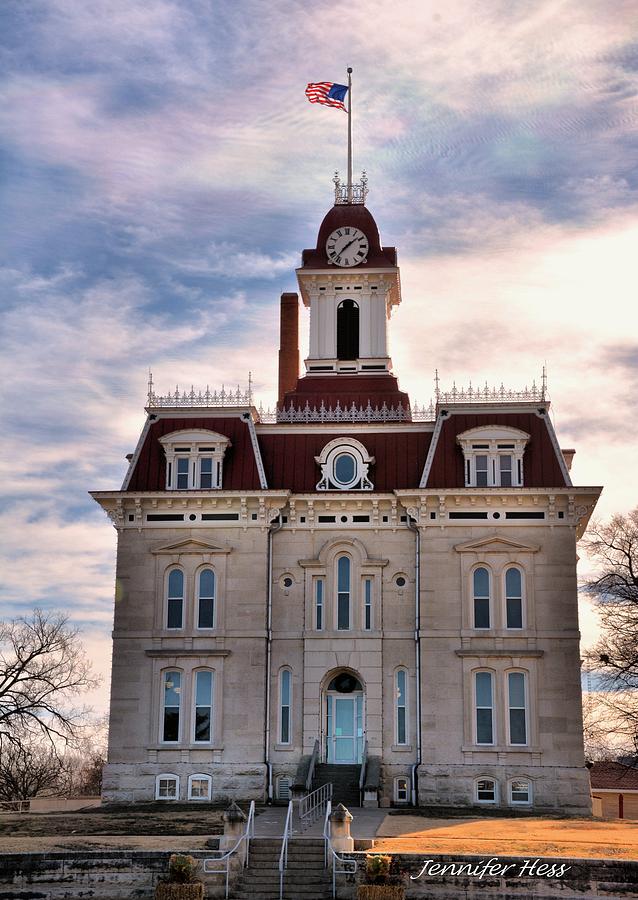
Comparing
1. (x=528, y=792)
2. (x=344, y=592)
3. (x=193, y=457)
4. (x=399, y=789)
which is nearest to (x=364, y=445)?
(x=344, y=592)

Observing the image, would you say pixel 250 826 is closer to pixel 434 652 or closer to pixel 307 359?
pixel 434 652

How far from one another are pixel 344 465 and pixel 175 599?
766 cm

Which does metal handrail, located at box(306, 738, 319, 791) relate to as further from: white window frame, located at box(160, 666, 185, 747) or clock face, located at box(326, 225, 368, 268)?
clock face, located at box(326, 225, 368, 268)

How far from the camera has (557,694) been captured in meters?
45.6

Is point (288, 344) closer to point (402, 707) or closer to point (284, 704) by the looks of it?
point (284, 704)

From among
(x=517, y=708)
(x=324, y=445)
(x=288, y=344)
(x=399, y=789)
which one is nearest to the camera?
(x=399, y=789)

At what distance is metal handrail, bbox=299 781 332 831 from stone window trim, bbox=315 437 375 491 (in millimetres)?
10490

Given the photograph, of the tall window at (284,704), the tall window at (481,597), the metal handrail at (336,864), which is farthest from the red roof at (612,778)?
the metal handrail at (336,864)

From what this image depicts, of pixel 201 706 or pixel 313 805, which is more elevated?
pixel 201 706

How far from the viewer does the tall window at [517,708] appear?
45562 mm

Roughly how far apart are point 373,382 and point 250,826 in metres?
24.0

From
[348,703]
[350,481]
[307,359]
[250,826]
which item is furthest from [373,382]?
[250,826]

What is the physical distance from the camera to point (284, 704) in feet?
153

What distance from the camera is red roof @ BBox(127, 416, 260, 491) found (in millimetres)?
48469
